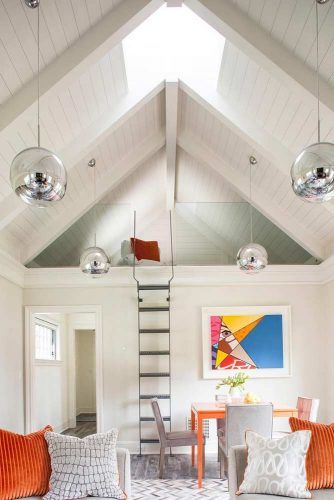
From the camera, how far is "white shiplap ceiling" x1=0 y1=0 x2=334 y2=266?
4805 millimetres

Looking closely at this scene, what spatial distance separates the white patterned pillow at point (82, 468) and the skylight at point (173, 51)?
379 centimetres

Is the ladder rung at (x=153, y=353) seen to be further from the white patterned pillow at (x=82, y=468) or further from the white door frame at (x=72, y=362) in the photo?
the white patterned pillow at (x=82, y=468)

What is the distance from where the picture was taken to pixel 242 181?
26.6 ft

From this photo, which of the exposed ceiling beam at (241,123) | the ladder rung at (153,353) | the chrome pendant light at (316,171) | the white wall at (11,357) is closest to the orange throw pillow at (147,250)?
the ladder rung at (153,353)

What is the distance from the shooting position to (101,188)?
27.2 ft

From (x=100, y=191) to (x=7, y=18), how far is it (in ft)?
13.9

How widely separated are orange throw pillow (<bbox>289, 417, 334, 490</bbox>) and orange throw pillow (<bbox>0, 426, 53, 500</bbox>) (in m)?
1.82

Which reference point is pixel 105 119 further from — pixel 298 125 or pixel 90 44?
pixel 298 125

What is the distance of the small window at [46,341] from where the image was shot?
988 centimetres

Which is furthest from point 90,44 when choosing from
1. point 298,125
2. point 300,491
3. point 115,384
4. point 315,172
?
point 115,384

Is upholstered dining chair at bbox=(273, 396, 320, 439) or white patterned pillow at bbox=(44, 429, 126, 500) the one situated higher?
white patterned pillow at bbox=(44, 429, 126, 500)

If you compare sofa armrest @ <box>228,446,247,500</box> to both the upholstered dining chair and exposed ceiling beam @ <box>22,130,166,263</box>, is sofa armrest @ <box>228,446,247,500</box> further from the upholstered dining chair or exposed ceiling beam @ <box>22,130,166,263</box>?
exposed ceiling beam @ <box>22,130,166,263</box>

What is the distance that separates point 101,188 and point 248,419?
373cm

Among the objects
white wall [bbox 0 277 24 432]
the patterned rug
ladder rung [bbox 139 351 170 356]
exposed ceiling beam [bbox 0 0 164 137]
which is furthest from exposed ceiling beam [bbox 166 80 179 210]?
the patterned rug
